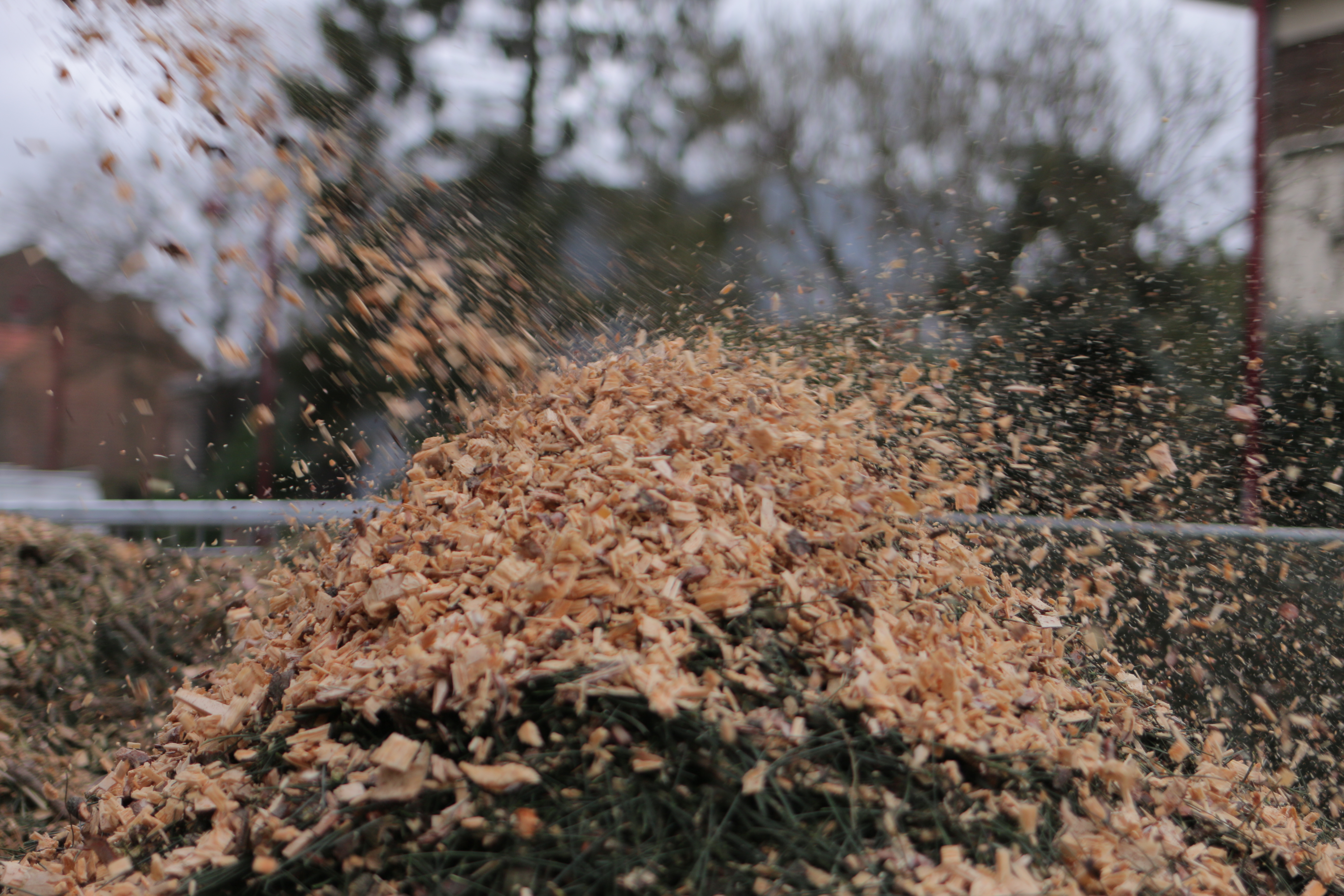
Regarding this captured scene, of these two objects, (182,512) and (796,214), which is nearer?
(182,512)

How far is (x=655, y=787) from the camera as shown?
1.10 m

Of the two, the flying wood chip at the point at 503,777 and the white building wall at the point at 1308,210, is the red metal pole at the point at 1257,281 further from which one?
the flying wood chip at the point at 503,777

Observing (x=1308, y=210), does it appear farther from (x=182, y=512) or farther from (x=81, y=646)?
(x=81, y=646)

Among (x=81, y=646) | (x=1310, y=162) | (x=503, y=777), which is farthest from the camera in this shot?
(x=1310, y=162)

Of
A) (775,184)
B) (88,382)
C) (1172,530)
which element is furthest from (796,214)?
(88,382)

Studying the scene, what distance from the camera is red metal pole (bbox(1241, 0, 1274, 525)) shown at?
121 inches

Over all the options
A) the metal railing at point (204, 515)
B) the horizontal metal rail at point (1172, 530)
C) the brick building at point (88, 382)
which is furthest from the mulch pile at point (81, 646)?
the horizontal metal rail at point (1172, 530)

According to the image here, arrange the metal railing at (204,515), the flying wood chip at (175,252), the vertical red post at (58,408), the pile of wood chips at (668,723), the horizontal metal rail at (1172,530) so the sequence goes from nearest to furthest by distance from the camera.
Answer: the pile of wood chips at (668,723), the flying wood chip at (175,252), the horizontal metal rail at (1172,530), the metal railing at (204,515), the vertical red post at (58,408)

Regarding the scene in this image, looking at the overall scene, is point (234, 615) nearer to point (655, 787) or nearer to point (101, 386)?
point (655, 787)

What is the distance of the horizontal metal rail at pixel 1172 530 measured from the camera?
2.42m

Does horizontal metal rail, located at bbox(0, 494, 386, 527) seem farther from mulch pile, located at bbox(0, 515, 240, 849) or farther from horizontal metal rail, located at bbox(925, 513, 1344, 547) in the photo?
horizontal metal rail, located at bbox(925, 513, 1344, 547)

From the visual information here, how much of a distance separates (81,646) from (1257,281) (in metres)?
4.97

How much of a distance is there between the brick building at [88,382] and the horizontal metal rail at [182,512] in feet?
5.54

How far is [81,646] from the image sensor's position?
262cm
